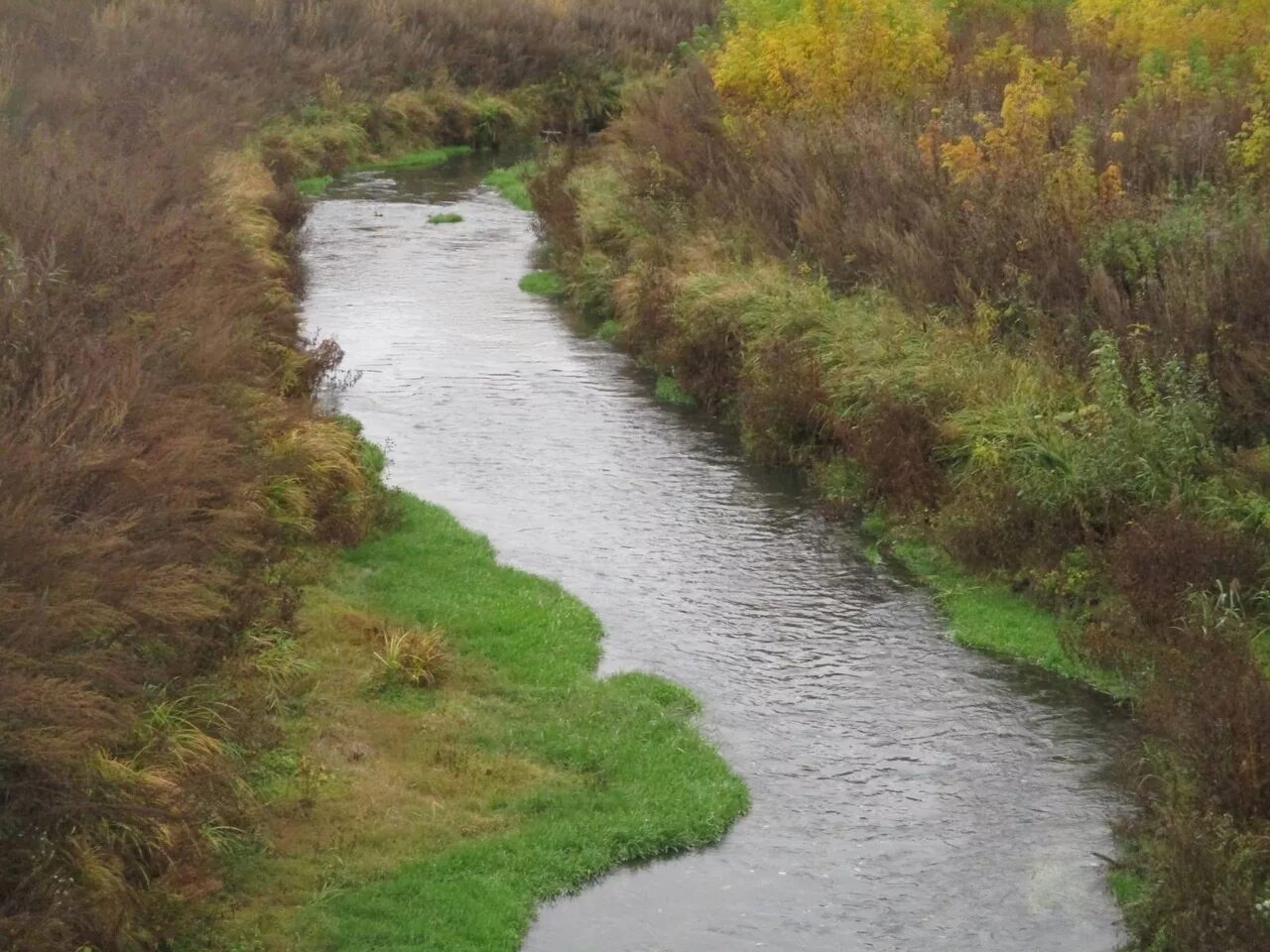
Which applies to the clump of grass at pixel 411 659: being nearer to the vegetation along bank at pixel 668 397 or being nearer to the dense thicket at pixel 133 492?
the vegetation along bank at pixel 668 397

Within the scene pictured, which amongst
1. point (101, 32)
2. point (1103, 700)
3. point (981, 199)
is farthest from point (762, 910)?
point (101, 32)

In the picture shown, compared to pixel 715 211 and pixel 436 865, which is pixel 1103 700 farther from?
pixel 715 211

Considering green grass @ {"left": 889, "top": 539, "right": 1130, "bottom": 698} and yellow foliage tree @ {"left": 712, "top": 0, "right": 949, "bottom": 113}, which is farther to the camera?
yellow foliage tree @ {"left": 712, "top": 0, "right": 949, "bottom": 113}

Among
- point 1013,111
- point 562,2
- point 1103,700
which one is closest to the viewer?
point 1103,700

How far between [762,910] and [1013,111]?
12272 mm

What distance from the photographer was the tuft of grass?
19.3m

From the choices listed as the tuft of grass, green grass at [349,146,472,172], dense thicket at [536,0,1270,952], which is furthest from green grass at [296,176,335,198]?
the tuft of grass

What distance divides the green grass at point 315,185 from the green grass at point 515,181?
135 inches

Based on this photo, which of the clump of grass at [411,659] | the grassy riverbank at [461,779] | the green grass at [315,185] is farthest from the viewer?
the green grass at [315,185]

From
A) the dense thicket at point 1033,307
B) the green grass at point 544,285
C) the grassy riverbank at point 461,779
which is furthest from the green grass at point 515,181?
the grassy riverbank at point 461,779

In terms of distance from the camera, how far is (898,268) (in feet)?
57.4

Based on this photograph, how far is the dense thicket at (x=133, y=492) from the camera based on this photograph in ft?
22.6

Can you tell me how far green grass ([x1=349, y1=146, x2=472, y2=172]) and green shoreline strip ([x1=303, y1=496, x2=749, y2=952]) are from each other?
79.4 feet

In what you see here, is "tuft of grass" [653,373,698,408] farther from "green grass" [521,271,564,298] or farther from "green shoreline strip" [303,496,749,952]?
"green grass" [521,271,564,298]
